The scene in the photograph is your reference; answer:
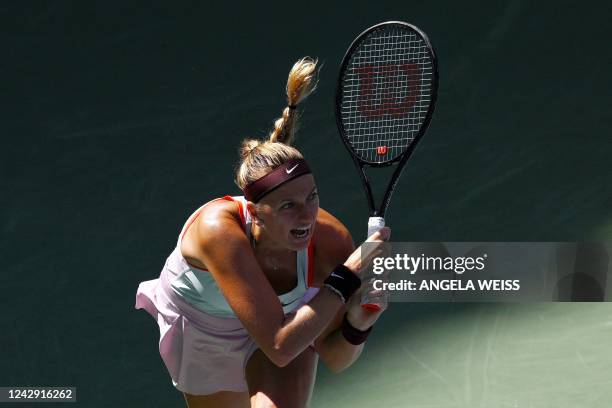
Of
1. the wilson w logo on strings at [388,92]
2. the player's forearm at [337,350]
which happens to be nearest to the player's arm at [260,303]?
the player's forearm at [337,350]

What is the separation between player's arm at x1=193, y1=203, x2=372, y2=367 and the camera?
3689 mm

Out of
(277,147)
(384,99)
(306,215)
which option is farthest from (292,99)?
(384,99)

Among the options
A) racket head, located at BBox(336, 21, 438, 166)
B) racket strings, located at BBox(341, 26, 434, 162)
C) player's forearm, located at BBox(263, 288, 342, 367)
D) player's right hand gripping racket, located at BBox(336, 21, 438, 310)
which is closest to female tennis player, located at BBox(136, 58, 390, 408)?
player's forearm, located at BBox(263, 288, 342, 367)

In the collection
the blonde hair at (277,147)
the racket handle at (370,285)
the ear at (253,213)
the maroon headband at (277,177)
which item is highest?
the blonde hair at (277,147)

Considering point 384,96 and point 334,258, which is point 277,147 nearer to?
point 334,258

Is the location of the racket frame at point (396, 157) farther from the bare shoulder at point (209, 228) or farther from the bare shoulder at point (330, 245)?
the bare shoulder at point (209, 228)

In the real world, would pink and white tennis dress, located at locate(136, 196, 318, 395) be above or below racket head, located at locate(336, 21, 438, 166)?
below

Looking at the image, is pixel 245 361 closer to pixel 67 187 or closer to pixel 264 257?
pixel 264 257

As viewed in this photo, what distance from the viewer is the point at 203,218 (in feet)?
12.5

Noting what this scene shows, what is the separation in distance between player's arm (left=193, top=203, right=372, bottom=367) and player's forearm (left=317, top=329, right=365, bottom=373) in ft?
0.76

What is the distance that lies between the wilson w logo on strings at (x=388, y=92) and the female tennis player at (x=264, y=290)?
0.45 meters

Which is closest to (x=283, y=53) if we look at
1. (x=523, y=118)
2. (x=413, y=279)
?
(x=523, y=118)

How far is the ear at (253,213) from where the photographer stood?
3.84 m

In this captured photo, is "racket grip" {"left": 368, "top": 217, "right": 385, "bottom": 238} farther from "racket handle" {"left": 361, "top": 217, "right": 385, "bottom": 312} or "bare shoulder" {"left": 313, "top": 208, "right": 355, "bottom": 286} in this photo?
"bare shoulder" {"left": 313, "top": 208, "right": 355, "bottom": 286}
